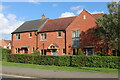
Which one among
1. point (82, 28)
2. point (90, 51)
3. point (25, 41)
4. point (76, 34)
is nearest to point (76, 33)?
point (76, 34)

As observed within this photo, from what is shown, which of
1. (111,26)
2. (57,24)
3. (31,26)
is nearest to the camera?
(111,26)

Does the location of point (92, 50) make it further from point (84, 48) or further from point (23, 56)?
point (23, 56)

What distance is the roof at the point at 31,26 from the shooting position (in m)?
41.0

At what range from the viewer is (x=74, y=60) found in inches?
808

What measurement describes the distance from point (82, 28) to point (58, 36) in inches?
226

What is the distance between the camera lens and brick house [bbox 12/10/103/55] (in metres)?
32.2

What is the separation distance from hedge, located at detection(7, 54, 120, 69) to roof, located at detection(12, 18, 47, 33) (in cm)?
1593

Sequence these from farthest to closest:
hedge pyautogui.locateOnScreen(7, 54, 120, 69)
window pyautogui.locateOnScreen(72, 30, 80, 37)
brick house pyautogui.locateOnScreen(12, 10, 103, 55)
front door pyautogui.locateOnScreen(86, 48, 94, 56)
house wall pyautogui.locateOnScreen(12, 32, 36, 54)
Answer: house wall pyautogui.locateOnScreen(12, 32, 36, 54) < window pyautogui.locateOnScreen(72, 30, 80, 37) < brick house pyautogui.locateOnScreen(12, 10, 103, 55) < front door pyautogui.locateOnScreen(86, 48, 94, 56) < hedge pyautogui.locateOnScreen(7, 54, 120, 69)

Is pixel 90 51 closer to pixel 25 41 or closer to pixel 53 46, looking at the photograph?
pixel 53 46

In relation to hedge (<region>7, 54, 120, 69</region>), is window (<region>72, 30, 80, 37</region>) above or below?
above

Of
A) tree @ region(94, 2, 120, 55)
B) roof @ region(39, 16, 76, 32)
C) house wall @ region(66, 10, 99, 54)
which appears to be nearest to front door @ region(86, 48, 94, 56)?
house wall @ region(66, 10, 99, 54)

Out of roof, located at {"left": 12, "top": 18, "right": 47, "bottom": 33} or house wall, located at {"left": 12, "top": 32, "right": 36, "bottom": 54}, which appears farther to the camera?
roof, located at {"left": 12, "top": 18, "right": 47, "bottom": 33}

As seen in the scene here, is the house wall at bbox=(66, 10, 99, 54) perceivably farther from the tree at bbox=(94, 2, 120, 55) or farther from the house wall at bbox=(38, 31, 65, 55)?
the tree at bbox=(94, 2, 120, 55)

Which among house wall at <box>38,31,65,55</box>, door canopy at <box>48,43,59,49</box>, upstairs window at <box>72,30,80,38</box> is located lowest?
door canopy at <box>48,43,59,49</box>
